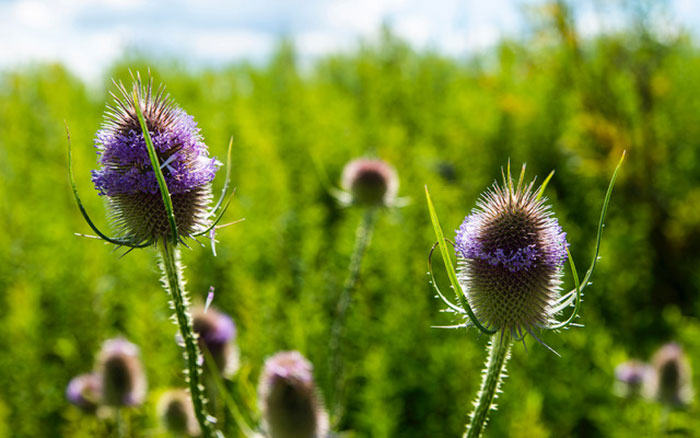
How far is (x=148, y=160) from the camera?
1199mm

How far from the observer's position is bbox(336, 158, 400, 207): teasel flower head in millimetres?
3189

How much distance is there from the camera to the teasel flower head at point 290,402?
2217mm

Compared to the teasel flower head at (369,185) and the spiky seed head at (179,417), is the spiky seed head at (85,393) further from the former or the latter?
the teasel flower head at (369,185)

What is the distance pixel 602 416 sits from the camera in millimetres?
2902

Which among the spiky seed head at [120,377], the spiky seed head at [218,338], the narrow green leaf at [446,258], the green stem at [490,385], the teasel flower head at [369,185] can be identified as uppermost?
the teasel flower head at [369,185]

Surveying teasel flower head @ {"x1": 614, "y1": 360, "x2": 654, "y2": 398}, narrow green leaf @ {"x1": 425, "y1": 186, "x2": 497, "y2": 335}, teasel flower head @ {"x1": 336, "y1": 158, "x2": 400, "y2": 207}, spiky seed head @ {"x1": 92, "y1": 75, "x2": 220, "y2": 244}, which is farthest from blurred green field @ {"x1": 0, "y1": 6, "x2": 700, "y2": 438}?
narrow green leaf @ {"x1": 425, "y1": 186, "x2": 497, "y2": 335}

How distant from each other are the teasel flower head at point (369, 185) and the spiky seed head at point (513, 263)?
1756 mm

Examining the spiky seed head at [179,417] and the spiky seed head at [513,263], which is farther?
the spiky seed head at [179,417]

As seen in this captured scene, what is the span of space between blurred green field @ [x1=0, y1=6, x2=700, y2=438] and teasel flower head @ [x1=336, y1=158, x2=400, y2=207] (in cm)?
41

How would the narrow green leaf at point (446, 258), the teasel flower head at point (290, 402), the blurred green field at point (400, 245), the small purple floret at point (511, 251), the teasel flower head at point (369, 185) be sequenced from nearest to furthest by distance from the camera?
the narrow green leaf at point (446, 258), the small purple floret at point (511, 251), the teasel flower head at point (290, 402), the blurred green field at point (400, 245), the teasel flower head at point (369, 185)

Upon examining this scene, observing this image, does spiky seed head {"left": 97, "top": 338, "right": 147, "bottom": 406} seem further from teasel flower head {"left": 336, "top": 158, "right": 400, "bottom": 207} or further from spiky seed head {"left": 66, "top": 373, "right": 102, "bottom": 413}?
teasel flower head {"left": 336, "top": 158, "right": 400, "bottom": 207}

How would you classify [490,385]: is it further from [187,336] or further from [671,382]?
[671,382]

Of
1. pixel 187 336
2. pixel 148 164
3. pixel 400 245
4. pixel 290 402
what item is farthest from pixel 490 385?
pixel 400 245

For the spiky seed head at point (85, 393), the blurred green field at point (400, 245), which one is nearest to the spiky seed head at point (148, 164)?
the blurred green field at point (400, 245)
